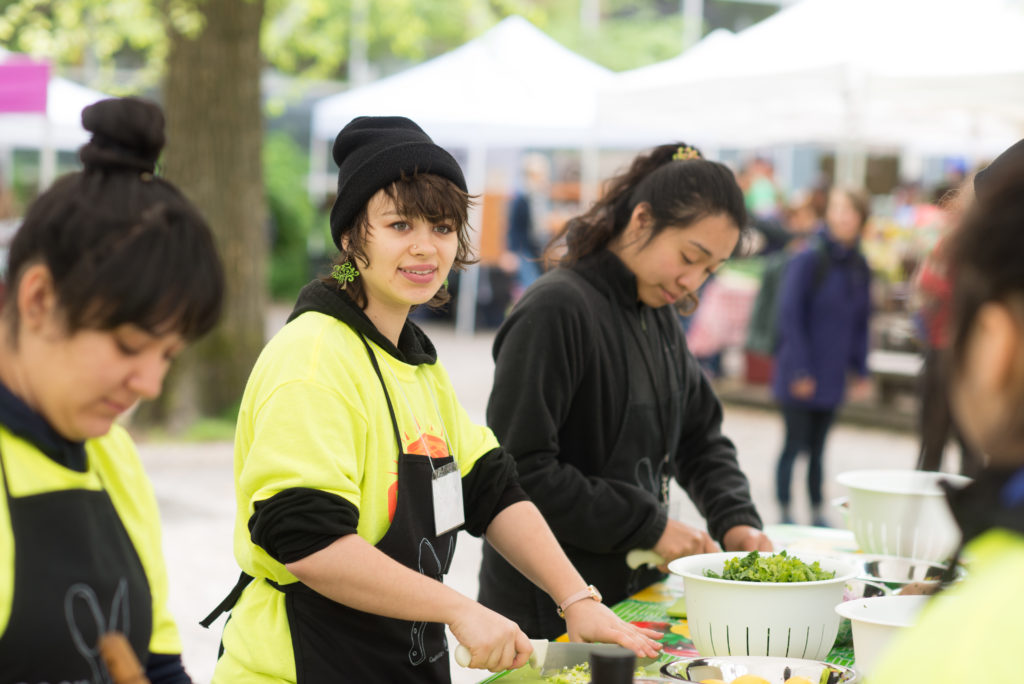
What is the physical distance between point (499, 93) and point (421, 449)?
11105mm

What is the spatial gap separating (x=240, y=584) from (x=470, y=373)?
30.0 feet

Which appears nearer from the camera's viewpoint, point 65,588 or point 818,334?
point 65,588

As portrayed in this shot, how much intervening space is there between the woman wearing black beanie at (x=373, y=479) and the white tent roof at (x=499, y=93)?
33.6 feet

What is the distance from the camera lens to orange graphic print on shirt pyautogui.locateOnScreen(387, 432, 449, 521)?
1722 millimetres

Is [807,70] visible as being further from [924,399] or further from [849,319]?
[924,399]

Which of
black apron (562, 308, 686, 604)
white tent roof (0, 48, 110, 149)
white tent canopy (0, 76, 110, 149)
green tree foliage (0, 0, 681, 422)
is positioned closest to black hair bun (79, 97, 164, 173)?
black apron (562, 308, 686, 604)

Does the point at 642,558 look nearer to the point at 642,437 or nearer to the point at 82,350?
the point at 642,437

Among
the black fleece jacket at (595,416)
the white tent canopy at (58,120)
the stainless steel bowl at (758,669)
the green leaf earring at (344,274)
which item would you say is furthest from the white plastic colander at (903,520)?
the white tent canopy at (58,120)

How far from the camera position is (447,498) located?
1834mm

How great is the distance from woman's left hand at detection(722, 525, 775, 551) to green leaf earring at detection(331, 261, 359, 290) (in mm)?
1126

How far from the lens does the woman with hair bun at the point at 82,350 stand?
3.84 feet

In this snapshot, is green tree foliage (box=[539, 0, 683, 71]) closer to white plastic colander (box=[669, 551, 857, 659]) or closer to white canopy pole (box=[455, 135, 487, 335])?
white canopy pole (box=[455, 135, 487, 335])

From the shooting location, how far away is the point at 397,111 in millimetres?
12328

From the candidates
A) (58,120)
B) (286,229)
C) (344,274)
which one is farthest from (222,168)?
(286,229)
